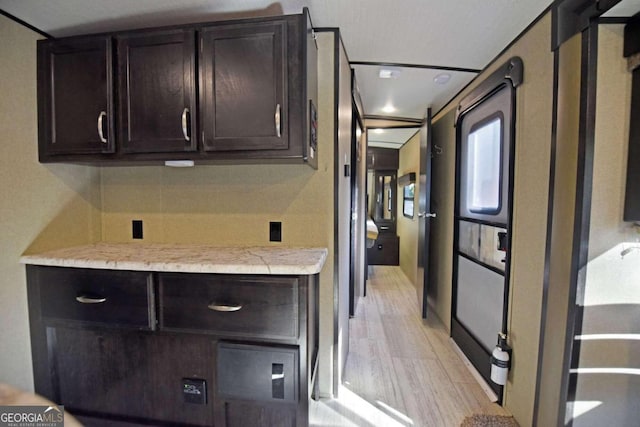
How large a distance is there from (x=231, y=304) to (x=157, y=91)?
1.14 m

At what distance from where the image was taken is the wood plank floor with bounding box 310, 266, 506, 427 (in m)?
1.65

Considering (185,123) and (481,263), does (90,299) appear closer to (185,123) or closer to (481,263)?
(185,123)

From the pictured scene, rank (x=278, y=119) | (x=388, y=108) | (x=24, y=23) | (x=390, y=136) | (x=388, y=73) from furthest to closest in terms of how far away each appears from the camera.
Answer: (x=390, y=136), (x=388, y=108), (x=388, y=73), (x=24, y=23), (x=278, y=119)

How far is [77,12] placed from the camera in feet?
4.54

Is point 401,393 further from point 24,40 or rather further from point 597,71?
point 24,40

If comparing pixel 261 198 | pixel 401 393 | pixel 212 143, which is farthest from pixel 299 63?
pixel 401 393

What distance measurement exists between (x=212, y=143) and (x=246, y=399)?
1223 mm

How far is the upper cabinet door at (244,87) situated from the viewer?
1314mm

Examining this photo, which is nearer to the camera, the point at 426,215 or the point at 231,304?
the point at 231,304

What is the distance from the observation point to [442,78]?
2150mm

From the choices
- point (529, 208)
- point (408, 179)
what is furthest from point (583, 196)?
point (408, 179)

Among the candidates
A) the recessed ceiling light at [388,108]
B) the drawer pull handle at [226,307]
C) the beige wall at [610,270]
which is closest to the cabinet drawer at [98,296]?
the drawer pull handle at [226,307]
